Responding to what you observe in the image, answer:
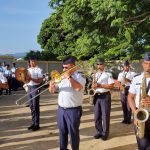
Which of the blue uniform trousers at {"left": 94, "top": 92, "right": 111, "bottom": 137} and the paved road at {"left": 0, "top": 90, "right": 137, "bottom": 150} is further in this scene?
the blue uniform trousers at {"left": 94, "top": 92, "right": 111, "bottom": 137}

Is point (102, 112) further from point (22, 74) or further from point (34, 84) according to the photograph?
point (22, 74)

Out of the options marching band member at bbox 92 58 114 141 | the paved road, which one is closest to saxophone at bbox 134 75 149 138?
the paved road

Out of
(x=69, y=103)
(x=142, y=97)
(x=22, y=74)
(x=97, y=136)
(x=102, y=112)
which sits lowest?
(x=97, y=136)

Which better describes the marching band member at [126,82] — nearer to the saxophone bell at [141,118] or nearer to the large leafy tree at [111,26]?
the large leafy tree at [111,26]

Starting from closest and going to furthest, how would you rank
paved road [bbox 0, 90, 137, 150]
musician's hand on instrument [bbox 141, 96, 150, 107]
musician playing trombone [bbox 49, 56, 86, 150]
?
musician's hand on instrument [bbox 141, 96, 150, 107] < musician playing trombone [bbox 49, 56, 86, 150] < paved road [bbox 0, 90, 137, 150]

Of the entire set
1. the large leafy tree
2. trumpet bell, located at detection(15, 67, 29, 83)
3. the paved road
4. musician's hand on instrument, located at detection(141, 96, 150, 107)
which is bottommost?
the paved road

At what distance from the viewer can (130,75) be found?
1183 cm

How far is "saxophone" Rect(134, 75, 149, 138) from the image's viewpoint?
5.68m

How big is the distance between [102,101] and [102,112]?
276mm

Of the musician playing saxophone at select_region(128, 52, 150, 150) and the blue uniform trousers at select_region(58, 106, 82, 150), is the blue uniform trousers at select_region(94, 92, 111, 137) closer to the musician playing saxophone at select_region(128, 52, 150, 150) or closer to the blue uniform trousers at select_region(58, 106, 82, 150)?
the blue uniform trousers at select_region(58, 106, 82, 150)

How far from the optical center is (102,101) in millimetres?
9562

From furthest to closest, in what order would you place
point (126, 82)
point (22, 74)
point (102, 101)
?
point (126, 82) < point (22, 74) < point (102, 101)

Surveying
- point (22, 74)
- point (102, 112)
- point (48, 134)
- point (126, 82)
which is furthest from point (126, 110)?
point (22, 74)

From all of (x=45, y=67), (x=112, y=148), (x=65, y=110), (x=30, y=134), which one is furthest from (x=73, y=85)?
(x=45, y=67)
